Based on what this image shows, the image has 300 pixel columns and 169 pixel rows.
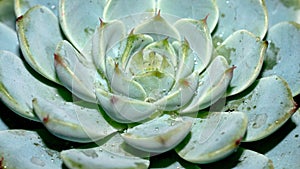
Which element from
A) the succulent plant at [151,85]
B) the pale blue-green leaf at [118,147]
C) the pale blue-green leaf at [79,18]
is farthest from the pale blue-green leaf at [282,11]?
the pale blue-green leaf at [118,147]

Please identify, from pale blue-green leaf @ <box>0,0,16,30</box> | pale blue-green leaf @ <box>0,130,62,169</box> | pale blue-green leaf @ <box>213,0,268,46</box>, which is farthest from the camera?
pale blue-green leaf @ <box>0,0,16,30</box>

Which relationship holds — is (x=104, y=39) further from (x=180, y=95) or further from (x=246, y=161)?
(x=246, y=161)

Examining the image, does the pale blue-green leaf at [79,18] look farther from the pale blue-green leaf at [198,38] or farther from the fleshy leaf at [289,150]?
the fleshy leaf at [289,150]

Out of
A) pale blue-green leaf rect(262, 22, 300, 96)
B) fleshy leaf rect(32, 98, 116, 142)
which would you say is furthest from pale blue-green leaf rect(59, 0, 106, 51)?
pale blue-green leaf rect(262, 22, 300, 96)

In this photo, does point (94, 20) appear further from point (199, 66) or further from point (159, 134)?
point (159, 134)

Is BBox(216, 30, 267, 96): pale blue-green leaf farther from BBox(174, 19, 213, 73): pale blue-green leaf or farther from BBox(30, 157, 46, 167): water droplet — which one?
BBox(30, 157, 46, 167): water droplet

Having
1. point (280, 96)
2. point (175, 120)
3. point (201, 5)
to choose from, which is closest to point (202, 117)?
point (175, 120)

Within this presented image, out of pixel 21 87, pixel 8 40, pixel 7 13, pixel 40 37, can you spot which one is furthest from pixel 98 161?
pixel 7 13

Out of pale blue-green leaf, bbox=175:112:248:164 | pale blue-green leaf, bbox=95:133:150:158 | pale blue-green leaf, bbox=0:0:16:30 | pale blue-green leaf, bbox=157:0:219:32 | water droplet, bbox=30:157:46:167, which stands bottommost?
water droplet, bbox=30:157:46:167
